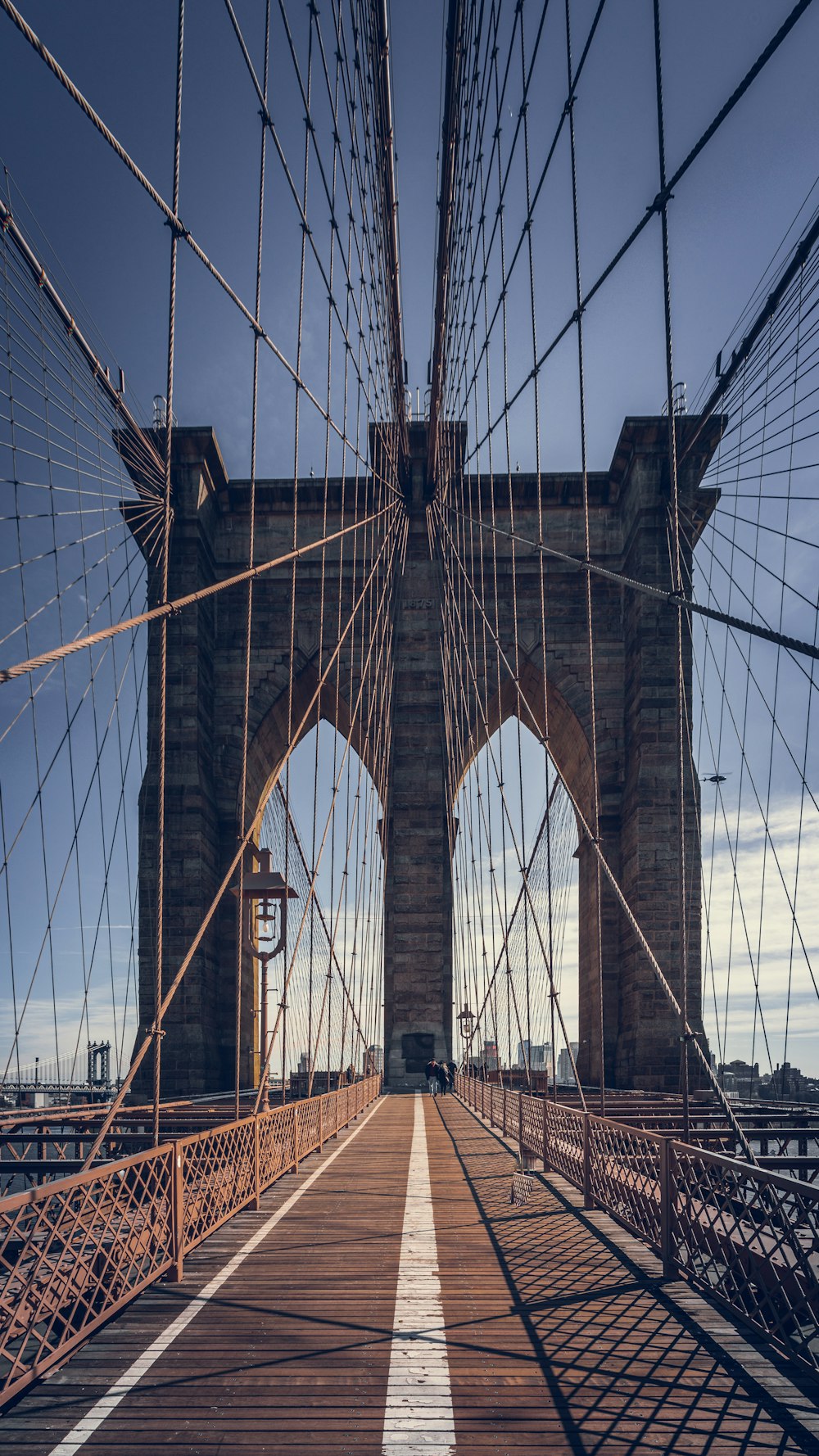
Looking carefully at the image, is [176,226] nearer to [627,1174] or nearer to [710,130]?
[710,130]

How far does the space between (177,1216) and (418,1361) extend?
1814 mm

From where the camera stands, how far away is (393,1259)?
586cm

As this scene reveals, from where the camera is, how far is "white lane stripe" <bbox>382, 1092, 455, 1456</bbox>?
3.33m

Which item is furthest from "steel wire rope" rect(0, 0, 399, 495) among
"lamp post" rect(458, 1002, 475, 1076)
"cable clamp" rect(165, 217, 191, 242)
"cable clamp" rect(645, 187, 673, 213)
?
"lamp post" rect(458, 1002, 475, 1076)

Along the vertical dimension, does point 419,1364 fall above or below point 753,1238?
below

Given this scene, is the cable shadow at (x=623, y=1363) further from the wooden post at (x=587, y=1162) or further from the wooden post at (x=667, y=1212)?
the wooden post at (x=587, y=1162)

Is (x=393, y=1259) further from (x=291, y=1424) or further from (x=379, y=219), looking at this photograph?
(x=379, y=219)

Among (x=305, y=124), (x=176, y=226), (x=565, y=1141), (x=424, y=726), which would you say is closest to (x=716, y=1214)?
(x=565, y=1141)

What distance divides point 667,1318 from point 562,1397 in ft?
3.62

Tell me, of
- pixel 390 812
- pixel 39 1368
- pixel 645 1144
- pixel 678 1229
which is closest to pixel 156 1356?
pixel 39 1368

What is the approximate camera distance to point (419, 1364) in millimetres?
4023

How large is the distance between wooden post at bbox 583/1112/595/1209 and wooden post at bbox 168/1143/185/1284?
311 centimetres

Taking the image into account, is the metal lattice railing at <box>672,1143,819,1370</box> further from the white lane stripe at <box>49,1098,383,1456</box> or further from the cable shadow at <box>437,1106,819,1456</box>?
the white lane stripe at <box>49,1098,383,1456</box>

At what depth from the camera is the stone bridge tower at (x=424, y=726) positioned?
72.4ft
